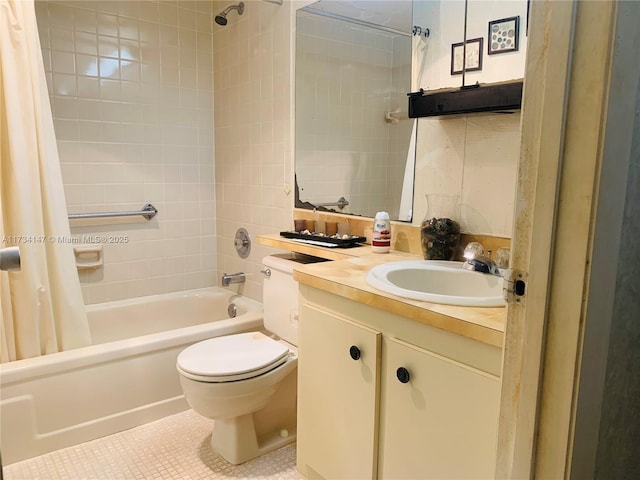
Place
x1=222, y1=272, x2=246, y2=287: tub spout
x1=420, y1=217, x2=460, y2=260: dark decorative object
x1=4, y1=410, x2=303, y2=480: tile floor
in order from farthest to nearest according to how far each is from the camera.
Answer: x1=222, y1=272, x2=246, y2=287: tub spout
x1=4, y1=410, x2=303, y2=480: tile floor
x1=420, y1=217, x2=460, y2=260: dark decorative object

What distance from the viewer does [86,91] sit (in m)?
2.57

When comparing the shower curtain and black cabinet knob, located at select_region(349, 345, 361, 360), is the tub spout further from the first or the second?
black cabinet knob, located at select_region(349, 345, 361, 360)

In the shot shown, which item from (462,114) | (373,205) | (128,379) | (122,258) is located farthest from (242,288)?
(462,114)

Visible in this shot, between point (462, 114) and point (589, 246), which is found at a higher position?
point (462, 114)

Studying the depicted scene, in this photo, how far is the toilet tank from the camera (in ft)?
6.49

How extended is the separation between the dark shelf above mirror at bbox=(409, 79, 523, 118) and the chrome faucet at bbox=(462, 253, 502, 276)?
474mm

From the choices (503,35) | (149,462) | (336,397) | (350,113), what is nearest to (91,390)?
(149,462)

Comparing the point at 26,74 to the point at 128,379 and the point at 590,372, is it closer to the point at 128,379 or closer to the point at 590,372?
the point at 128,379

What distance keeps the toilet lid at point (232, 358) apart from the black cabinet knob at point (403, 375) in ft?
2.26

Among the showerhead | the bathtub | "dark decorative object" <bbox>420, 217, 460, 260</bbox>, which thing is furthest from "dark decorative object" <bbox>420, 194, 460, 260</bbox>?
the showerhead

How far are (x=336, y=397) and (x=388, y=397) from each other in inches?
9.2

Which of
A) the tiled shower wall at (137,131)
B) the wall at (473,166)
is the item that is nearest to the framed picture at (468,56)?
the wall at (473,166)

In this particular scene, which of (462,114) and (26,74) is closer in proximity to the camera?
(462,114)

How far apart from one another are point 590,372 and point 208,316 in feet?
8.60
